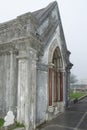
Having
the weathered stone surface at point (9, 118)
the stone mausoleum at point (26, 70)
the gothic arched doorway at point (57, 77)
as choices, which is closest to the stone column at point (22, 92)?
the stone mausoleum at point (26, 70)

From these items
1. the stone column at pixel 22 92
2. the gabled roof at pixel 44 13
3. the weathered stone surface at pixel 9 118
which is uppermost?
the gabled roof at pixel 44 13

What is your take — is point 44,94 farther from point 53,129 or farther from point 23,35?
point 23,35

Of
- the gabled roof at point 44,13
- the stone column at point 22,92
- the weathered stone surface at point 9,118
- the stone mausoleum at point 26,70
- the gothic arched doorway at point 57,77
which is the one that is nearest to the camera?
the weathered stone surface at point 9,118

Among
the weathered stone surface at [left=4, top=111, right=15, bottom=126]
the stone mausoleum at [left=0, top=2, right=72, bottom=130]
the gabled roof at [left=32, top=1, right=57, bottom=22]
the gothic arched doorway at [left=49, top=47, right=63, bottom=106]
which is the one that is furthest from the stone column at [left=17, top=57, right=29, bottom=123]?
the gothic arched doorway at [left=49, top=47, right=63, bottom=106]

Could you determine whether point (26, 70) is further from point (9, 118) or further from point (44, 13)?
point (44, 13)

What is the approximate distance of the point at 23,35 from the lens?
281 inches

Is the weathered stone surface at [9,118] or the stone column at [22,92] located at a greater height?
the stone column at [22,92]

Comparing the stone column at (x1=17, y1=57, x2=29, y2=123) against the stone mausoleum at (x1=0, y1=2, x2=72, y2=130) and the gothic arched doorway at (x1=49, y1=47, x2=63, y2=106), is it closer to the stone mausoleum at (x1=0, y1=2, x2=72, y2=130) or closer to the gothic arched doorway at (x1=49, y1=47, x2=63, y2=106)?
the stone mausoleum at (x1=0, y1=2, x2=72, y2=130)

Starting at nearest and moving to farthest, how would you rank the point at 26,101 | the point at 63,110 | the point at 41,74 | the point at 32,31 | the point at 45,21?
the point at 26,101 → the point at 32,31 → the point at 41,74 → the point at 45,21 → the point at 63,110

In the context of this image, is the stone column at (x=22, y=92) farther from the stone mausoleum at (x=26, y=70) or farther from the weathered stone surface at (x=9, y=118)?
the weathered stone surface at (x=9, y=118)

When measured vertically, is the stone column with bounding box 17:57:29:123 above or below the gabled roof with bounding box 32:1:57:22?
below

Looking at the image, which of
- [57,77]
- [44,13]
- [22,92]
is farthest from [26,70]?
[57,77]

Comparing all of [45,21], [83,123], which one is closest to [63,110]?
[83,123]

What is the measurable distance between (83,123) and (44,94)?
93.5 inches
